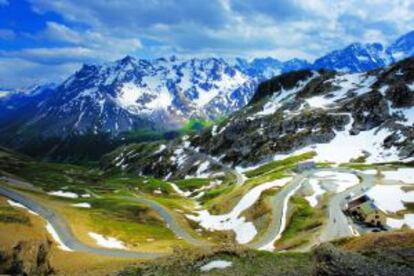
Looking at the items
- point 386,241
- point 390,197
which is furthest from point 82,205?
point 386,241

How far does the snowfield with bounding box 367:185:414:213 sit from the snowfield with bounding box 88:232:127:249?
58.6 meters

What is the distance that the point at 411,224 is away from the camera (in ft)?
323

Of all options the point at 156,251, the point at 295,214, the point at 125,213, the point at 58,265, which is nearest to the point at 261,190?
the point at 295,214

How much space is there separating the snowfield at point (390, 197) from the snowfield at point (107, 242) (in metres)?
58.6

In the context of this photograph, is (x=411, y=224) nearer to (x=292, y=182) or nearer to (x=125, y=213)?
(x=292, y=182)

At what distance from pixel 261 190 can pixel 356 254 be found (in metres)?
109

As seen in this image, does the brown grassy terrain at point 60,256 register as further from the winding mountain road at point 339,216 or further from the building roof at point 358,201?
the building roof at point 358,201

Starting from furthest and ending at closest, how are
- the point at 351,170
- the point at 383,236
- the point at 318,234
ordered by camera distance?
the point at 351,170 → the point at 318,234 → the point at 383,236

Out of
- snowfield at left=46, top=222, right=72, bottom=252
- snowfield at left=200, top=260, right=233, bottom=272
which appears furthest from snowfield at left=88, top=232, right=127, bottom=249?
snowfield at left=200, top=260, right=233, bottom=272

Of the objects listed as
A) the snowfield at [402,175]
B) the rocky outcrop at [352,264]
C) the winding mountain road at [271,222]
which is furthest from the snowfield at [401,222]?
the rocky outcrop at [352,264]

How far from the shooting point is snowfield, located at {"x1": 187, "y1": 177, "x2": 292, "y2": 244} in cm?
11600

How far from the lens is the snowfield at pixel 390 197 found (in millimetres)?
108375

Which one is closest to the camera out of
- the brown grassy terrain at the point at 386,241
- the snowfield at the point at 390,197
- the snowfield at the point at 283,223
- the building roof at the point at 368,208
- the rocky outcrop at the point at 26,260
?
the brown grassy terrain at the point at 386,241

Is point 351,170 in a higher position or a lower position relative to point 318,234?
higher
